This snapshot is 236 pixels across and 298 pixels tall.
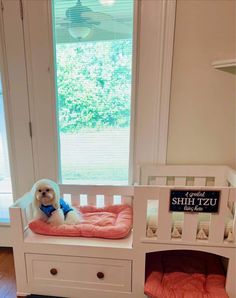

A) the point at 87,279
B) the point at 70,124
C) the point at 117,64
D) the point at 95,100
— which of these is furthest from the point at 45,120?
the point at 87,279

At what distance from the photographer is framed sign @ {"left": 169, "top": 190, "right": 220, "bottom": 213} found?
103cm

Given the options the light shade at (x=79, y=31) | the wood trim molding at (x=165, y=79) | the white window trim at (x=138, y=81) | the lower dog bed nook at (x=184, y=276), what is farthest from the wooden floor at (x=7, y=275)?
the light shade at (x=79, y=31)

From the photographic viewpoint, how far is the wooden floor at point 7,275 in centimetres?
139

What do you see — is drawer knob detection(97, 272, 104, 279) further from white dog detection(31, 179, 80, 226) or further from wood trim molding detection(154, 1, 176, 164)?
wood trim molding detection(154, 1, 176, 164)

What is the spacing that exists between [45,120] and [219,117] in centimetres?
119

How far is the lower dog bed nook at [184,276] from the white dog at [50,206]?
0.54m

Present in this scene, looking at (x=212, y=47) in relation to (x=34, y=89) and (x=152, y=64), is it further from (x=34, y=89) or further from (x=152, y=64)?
(x=34, y=89)

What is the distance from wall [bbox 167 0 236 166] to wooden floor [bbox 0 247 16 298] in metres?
1.34

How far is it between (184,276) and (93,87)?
1282 mm

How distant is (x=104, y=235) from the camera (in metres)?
1.21

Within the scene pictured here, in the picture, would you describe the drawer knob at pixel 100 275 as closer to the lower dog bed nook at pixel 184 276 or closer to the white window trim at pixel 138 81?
the lower dog bed nook at pixel 184 276

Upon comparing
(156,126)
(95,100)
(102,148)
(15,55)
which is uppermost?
(15,55)

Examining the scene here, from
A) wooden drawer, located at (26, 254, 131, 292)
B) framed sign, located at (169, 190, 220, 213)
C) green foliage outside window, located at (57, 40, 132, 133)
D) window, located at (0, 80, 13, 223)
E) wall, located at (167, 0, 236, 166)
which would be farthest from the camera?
window, located at (0, 80, 13, 223)

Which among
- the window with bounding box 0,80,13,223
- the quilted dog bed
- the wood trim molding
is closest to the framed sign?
the quilted dog bed
